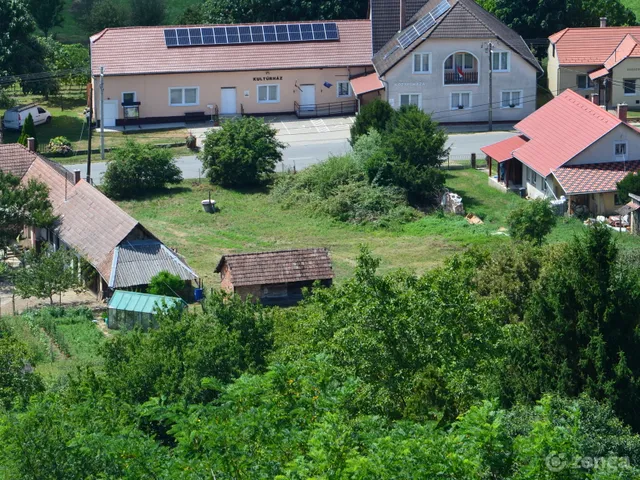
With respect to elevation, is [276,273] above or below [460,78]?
below

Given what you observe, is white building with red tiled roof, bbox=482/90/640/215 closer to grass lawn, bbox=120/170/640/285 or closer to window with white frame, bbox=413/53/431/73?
grass lawn, bbox=120/170/640/285

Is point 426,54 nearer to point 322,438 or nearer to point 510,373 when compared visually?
point 510,373

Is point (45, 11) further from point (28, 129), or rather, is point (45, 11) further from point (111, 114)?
point (28, 129)

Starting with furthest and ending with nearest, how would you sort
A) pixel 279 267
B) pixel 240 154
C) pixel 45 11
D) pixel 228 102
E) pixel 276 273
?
pixel 45 11
pixel 228 102
pixel 240 154
pixel 279 267
pixel 276 273

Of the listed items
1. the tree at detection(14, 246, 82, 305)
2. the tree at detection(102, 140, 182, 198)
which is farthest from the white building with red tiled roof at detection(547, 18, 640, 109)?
the tree at detection(14, 246, 82, 305)

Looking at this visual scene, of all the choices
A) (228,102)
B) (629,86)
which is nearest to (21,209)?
(228,102)

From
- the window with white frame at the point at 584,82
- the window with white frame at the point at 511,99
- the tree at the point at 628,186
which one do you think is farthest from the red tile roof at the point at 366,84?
the tree at the point at 628,186

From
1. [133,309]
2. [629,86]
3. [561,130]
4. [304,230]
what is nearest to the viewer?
[133,309]

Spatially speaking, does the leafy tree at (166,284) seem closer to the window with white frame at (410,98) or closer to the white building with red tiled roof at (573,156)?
the white building with red tiled roof at (573,156)
